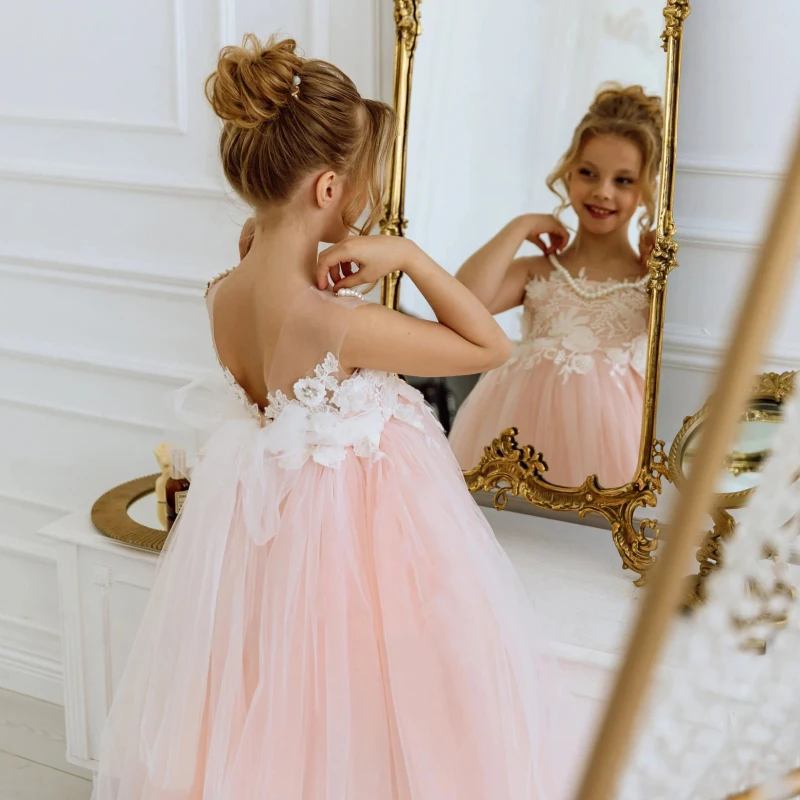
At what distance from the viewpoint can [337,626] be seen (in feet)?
4.35

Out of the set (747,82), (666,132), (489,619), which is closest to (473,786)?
(489,619)

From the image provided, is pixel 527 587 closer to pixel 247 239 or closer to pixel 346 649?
pixel 346 649

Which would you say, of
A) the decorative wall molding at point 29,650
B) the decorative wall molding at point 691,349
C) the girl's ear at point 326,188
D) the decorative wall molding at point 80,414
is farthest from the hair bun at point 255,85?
the decorative wall molding at point 29,650

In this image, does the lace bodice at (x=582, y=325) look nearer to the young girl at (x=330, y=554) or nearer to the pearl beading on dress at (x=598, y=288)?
the pearl beading on dress at (x=598, y=288)

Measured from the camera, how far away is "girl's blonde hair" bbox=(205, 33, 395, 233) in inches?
51.2

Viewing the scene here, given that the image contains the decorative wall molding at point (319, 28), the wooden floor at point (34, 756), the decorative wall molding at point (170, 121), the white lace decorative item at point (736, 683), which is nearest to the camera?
the white lace decorative item at point (736, 683)

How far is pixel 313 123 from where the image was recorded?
4.29ft

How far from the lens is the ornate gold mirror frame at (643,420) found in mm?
1563

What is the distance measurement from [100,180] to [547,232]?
1042 mm

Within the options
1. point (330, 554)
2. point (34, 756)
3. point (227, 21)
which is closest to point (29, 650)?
point (34, 756)

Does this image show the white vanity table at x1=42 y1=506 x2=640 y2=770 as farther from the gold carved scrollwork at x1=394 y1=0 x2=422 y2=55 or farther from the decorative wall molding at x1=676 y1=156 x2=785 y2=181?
the gold carved scrollwork at x1=394 y1=0 x2=422 y2=55

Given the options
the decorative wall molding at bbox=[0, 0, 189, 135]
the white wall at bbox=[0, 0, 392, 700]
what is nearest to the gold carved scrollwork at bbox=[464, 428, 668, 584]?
the white wall at bbox=[0, 0, 392, 700]

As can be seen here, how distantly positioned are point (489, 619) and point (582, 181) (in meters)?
0.76

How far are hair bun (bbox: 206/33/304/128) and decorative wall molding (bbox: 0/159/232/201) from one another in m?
0.67
